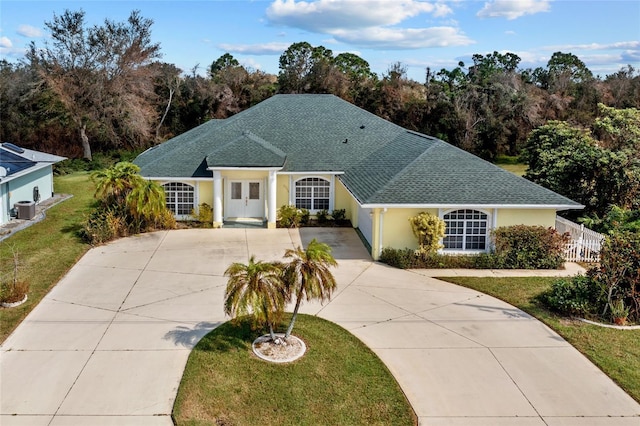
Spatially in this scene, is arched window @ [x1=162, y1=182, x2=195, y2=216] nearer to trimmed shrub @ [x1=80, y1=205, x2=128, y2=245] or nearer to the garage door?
trimmed shrub @ [x1=80, y1=205, x2=128, y2=245]

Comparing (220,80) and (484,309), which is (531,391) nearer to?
(484,309)

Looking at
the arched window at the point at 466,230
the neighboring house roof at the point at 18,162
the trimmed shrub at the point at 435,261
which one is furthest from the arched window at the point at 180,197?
the arched window at the point at 466,230

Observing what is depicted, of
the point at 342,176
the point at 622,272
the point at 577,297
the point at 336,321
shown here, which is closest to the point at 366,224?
the point at 342,176

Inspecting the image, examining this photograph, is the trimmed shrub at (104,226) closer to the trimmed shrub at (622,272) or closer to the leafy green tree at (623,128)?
the trimmed shrub at (622,272)

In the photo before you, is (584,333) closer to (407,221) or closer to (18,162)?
(407,221)

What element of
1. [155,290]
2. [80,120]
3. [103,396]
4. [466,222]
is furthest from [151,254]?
[80,120]

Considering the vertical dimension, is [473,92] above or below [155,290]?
above
